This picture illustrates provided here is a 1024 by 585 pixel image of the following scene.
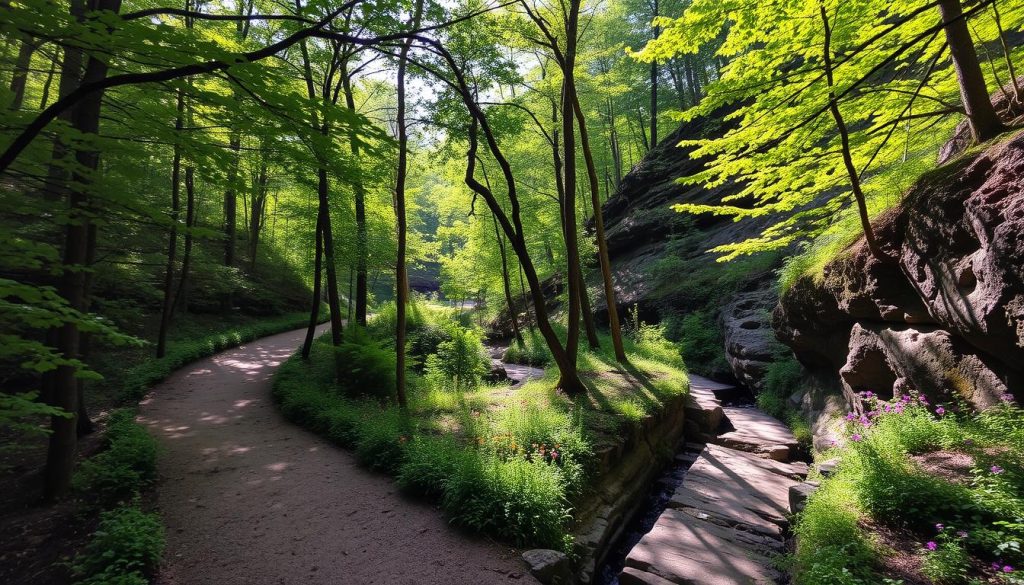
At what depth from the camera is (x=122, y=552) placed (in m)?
3.78

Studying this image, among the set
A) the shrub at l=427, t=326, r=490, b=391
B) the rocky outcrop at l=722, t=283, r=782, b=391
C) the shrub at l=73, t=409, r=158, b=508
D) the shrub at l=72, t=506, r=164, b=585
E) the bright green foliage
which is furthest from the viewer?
the rocky outcrop at l=722, t=283, r=782, b=391

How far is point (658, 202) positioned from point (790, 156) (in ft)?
56.9

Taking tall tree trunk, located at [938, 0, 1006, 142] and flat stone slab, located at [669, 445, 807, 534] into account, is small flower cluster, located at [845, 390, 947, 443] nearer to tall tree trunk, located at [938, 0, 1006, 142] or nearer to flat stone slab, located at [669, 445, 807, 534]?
flat stone slab, located at [669, 445, 807, 534]

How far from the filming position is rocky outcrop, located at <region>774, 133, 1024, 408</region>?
4.13 m

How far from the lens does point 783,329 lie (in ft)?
32.7

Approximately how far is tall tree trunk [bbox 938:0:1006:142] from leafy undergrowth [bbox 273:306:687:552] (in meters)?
6.28

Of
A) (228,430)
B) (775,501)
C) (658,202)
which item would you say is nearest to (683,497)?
(775,501)

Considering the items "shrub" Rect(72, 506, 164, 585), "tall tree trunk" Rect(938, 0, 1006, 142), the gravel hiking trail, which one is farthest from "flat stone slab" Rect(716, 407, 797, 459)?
"shrub" Rect(72, 506, 164, 585)

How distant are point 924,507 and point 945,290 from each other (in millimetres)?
2661

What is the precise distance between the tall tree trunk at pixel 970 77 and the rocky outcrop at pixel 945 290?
0.70 meters

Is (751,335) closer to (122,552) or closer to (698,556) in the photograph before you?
(698,556)

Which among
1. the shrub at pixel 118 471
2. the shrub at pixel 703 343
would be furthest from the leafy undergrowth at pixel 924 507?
the shrub at pixel 703 343

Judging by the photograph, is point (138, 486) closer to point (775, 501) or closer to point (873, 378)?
point (775, 501)

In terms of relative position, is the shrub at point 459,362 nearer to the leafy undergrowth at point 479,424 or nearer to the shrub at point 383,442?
the leafy undergrowth at point 479,424
